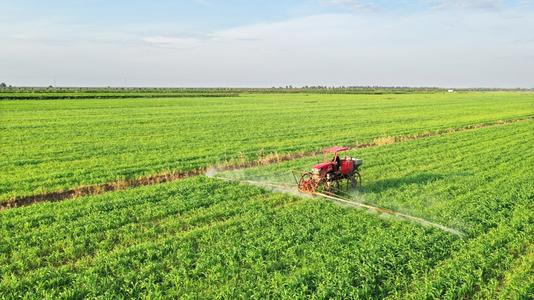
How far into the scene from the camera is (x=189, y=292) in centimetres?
887

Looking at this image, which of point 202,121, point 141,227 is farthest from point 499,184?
point 202,121

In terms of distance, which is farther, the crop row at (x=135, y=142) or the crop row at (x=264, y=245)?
the crop row at (x=135, y=142)

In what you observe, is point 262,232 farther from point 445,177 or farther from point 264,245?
point 445,177

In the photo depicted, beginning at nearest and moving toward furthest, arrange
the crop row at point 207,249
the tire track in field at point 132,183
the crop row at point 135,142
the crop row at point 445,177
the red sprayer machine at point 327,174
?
the crop row at point 207,249, the crop row at point 445,177, the red sprayer machine at point 327,174, the tire track in field at point 132,183, the crop row at point 135,142

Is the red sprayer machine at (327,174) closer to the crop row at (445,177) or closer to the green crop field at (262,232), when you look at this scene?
the green crop field at (262,232)

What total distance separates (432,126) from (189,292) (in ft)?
123

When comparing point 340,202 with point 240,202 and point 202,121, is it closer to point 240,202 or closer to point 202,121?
point 240,202

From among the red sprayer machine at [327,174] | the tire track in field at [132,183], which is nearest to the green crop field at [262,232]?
the tire track in field at [132,183]

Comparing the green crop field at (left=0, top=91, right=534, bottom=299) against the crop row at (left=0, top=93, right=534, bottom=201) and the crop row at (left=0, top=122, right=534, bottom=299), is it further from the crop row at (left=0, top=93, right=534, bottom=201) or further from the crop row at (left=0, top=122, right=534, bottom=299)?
the crop row at (left=0, top=93, right=534, bottom=201)

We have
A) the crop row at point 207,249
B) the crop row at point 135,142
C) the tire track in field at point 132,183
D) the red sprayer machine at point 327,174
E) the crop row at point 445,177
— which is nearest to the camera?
the crop row at point 207,249

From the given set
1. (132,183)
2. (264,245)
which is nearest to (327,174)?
(264,245)

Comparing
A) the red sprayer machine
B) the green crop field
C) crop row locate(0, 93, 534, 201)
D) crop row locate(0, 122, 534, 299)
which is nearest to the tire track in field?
the green crop field

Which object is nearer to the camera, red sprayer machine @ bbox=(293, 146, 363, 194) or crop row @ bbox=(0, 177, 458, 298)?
crop row @ bbox=(0, 177, 458, 298)

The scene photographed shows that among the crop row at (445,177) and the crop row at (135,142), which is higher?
the crop row at (135,142)
